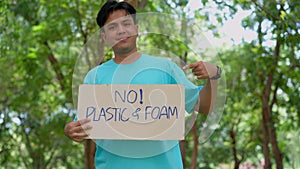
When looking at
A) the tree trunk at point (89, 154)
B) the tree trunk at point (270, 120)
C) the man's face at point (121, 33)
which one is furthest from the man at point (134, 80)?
the tree trunk at point (270, 120)

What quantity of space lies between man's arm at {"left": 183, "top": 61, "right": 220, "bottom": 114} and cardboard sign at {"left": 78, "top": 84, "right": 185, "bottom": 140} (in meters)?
0.08

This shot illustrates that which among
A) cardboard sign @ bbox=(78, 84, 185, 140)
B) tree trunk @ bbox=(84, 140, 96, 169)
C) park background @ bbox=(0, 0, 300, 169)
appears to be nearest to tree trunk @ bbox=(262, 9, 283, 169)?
park background @ bbox=(0, 0, 300, 169)

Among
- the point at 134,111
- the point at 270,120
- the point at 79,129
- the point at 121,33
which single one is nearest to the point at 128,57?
the point at 121,33

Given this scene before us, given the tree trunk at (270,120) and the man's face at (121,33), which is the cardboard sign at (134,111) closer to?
the man's face at (121,33)

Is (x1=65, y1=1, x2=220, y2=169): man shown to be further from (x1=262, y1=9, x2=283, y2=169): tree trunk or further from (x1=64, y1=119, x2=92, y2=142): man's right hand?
(x1=262, y1=9, x2=283, y2=169): tree trunk

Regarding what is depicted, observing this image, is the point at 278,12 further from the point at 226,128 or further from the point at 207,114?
the point at 226,128

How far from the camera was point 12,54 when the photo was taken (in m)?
5.64

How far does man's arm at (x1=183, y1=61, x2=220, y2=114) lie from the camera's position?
1.81 m

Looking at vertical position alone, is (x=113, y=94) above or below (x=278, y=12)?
below

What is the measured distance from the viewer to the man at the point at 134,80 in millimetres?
1796

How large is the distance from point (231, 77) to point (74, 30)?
2.35 metres

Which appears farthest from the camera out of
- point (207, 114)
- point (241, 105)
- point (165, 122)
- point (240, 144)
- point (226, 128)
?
point (240, 144)

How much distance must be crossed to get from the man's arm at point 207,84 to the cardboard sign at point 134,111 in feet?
0.26

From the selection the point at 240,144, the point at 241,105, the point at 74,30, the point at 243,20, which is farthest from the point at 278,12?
the point at 240,144
